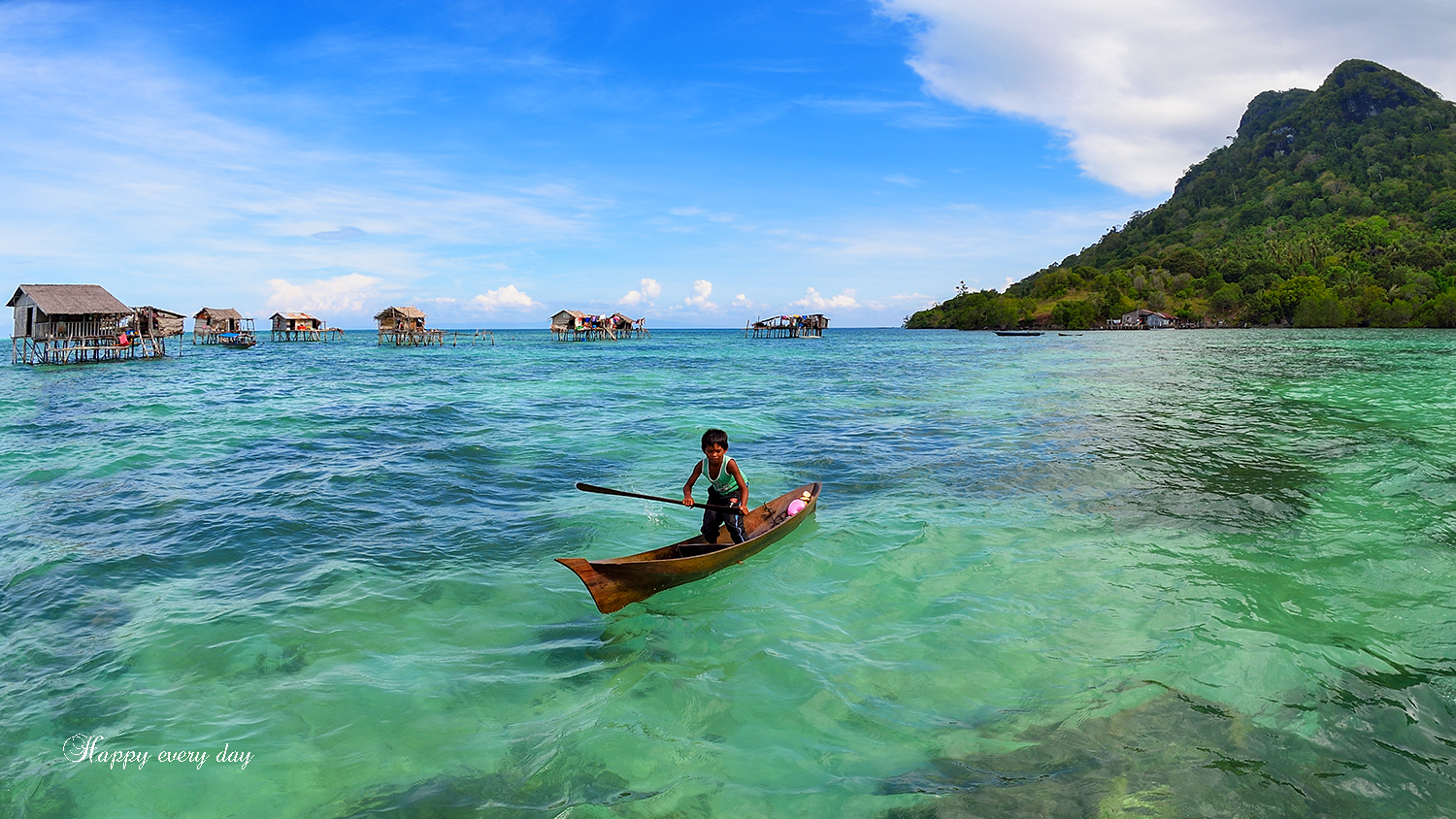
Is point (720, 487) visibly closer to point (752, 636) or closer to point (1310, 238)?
point (752, 636)

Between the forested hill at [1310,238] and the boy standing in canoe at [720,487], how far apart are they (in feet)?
367

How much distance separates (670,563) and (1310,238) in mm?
165264

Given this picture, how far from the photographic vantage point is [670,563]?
7.48m

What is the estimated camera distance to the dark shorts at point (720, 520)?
8.93 m

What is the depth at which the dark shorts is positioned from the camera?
8.93 m

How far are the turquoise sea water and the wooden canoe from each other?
0.34 meters

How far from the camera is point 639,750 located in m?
5.20

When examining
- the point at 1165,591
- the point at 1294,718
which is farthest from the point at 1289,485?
the point at 1294,718

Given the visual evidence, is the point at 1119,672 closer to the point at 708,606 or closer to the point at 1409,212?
the point at 708,606

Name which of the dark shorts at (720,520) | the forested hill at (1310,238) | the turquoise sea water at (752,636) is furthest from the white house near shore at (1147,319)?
the dark shorts at (720,520)

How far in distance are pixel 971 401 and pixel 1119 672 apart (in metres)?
21.1

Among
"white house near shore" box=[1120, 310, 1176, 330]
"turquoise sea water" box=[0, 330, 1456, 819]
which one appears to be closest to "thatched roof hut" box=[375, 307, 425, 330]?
"turquoise sea water" box=[0, 330, 1456, 819]

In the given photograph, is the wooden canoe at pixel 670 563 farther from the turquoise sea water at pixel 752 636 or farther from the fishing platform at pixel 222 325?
the fishing platform at pixel 222 325
